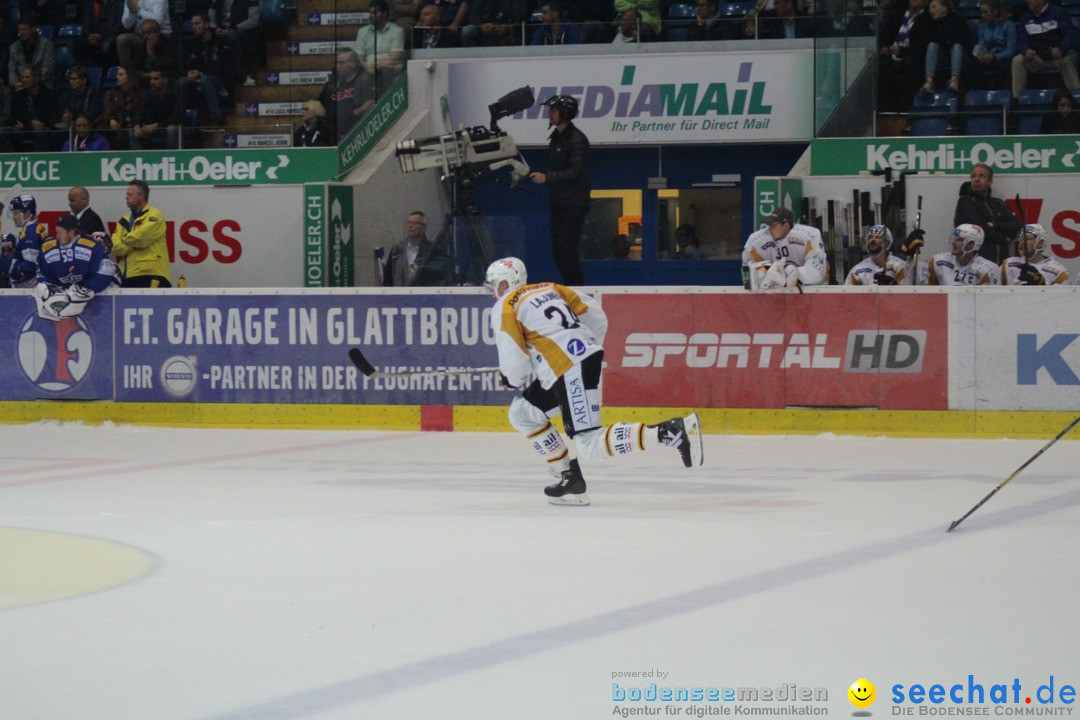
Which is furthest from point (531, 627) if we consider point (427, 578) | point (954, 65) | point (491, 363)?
point (954, 65)

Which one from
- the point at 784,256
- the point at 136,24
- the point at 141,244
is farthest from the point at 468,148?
the point at 136,24

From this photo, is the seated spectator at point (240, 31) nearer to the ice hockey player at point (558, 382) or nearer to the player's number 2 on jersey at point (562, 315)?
the ice hockey player at point (558, 382)

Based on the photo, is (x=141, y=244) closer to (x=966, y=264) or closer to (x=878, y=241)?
(x=878, y=241)

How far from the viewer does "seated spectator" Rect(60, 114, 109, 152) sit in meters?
15.7

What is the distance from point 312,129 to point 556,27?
2715 millimetres

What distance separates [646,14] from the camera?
1536 centimetres

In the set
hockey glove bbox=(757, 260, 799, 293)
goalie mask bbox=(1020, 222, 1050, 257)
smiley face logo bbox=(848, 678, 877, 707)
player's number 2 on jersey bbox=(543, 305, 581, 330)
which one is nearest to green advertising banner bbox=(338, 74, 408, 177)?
hockey glove bbox=(757, 260, 799, 293)

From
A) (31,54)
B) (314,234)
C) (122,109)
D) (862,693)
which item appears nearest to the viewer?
(862,693)

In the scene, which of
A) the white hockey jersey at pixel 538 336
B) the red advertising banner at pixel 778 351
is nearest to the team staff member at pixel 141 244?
the red advertising banner at pixel 778 351

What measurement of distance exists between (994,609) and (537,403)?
11.6ft

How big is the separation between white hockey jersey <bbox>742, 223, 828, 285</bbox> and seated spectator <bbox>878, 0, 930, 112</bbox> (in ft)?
9.84

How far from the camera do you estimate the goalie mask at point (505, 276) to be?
8070mm

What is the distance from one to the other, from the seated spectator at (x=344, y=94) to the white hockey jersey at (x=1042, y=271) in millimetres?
6546

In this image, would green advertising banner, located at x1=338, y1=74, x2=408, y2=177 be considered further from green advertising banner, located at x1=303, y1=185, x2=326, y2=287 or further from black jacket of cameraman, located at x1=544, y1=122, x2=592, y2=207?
black jacket of cameraman, located at x1=544, y1=122, x2=592, y2=207
